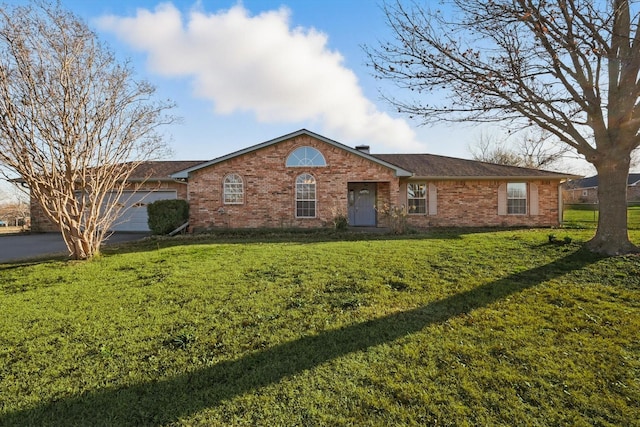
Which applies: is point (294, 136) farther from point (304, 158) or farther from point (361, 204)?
point (361, 204)

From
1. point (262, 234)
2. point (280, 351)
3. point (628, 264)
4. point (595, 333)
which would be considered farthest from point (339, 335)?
point (262, 234)

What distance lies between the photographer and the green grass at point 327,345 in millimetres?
2738

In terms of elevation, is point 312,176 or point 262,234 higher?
point 312,176

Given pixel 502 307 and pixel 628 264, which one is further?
pixel 628 264

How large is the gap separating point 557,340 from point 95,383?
4.83 metres

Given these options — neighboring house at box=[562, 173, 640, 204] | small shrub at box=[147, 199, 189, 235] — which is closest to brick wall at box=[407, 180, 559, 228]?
small shrub at box=[147, 199, 189, 235]

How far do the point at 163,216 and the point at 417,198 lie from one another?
11.4m

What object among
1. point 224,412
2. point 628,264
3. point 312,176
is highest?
point 312,176

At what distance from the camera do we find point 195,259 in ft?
26.2

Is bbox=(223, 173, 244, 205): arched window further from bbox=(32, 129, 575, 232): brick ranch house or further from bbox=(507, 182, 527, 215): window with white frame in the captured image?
bbox=(507, 182, 527, 215): window with white frame

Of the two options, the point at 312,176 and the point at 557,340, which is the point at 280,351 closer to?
the point at 557,340

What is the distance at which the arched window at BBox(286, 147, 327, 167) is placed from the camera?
1472 cm

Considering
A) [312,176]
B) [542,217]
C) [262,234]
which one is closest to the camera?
[262,234]

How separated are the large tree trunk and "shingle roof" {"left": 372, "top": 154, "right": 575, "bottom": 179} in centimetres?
788
